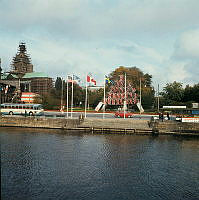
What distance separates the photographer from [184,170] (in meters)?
19.4

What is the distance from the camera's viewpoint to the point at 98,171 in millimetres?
18625

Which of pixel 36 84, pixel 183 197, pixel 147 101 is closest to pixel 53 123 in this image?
pixel 183 197

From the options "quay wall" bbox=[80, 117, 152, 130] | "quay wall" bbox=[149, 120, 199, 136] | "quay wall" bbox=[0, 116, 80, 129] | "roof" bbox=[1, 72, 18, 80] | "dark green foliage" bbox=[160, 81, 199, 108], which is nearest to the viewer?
"quay wall" bbox=[149, 120, 199, 136]

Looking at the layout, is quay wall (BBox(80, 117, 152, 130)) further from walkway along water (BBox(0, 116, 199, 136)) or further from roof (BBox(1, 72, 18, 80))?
roof (BBox(1, 72, 18, 80))

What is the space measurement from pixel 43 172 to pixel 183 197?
10643 mm

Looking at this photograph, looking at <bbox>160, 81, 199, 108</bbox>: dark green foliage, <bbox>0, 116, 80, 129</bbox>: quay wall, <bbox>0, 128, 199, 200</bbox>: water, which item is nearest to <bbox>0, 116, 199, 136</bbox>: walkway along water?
<bbox>0, 116, 80, 129</bbox>: quay wall

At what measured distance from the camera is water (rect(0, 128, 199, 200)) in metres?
14.6

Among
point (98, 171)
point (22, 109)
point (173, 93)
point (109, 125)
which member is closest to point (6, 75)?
point (22, 109)

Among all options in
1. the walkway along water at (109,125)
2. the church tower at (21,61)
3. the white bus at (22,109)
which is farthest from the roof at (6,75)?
the walkway along water at (109,125)

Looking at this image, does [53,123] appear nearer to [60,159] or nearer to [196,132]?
[60,159]

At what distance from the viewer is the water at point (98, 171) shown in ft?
47.9

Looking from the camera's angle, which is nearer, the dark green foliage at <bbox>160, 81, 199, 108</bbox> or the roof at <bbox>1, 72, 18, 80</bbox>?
the dark green foliage at <bbox>160, 81, 199, 108</bbox>

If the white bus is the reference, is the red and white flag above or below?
above

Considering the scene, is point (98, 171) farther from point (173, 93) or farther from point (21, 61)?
point (21, 61)
